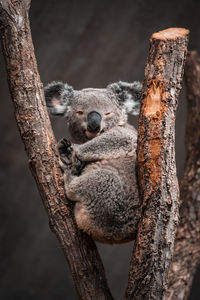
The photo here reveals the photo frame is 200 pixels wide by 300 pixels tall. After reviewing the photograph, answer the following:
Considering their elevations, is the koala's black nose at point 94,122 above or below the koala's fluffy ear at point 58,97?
below

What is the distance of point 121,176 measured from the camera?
89.0 inches

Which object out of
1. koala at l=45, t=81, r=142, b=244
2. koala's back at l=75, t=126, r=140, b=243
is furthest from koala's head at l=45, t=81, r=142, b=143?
koala's back at l=75, t=126, r=140, b=243

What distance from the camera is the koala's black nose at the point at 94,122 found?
2489 millimetres

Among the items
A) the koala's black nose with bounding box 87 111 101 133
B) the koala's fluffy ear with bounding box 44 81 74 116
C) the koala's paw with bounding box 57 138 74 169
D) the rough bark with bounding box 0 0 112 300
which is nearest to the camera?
the rough bark with bounding box 0 0 112 300

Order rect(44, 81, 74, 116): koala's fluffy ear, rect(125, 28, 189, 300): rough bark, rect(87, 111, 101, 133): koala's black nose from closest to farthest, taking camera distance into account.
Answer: rect(125, 28, 189, 300): rough bark < rect(87, 111, 101, 133): koala's black nose < rect(44, 81, 74, 116): koala's fluffy ear

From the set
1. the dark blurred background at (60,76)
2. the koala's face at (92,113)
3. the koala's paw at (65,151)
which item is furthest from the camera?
the dark blurred background at (60,76)

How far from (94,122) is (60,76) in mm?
1818

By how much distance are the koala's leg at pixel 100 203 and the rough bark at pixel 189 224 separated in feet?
2.98

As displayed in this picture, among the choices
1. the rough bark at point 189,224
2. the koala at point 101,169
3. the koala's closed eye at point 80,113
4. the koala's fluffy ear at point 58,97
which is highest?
the koala's fluffy ear at point 58,97

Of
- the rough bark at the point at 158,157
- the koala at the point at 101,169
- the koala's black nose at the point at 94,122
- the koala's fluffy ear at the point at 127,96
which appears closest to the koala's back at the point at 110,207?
the koala at the point at 101,169

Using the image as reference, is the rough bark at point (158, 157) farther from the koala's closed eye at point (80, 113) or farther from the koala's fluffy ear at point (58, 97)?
the koala's fluffy ear at point (58, 97)

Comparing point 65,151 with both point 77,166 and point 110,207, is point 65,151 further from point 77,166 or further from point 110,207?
point 110,207

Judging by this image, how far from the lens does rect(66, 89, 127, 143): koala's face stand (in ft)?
8.60

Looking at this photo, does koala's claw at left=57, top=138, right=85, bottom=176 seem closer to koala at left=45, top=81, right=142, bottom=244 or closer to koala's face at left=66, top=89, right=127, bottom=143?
koala at left=45, top=81, right=142, bottom=244
